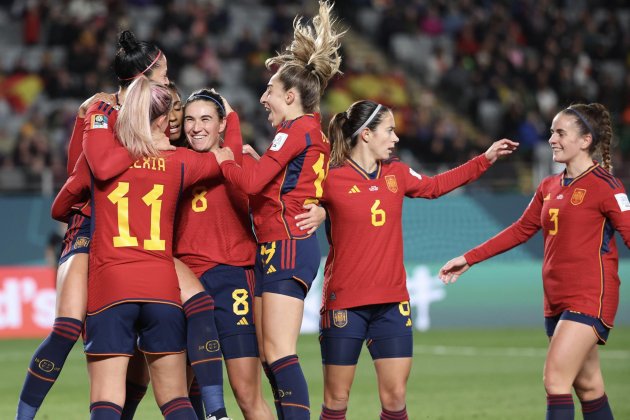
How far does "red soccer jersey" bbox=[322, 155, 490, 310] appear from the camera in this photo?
21.9 ft

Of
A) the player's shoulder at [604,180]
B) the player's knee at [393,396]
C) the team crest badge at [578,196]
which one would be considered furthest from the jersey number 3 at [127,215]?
the player's shoulder at [604,180]

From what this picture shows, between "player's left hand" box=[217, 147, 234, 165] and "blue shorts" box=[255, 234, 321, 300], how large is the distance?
57cm

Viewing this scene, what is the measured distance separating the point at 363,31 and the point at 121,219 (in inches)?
725

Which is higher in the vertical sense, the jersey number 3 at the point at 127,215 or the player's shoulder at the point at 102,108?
the player's shoulder at the point at 102,108

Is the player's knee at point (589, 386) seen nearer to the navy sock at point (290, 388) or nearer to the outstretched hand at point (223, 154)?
the navy sock at point (290, 388)

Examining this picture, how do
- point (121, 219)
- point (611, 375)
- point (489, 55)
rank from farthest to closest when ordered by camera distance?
point (489, 55) < point (611, 375) < point (121, 219)

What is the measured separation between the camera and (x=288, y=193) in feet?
21.5

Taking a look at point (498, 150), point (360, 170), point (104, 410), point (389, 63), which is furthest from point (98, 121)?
point (389, 63)

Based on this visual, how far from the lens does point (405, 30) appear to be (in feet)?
76.3

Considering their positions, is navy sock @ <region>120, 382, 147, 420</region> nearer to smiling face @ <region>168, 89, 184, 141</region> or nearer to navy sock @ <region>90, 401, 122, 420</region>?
navy sock @ <region>90, 401, 122, 420</region>

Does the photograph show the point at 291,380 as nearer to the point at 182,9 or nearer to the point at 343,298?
the point at 343,298

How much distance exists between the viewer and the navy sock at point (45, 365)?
20.4 ft

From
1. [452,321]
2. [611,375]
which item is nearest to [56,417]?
[611,375]

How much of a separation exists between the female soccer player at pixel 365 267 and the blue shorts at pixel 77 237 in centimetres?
150
